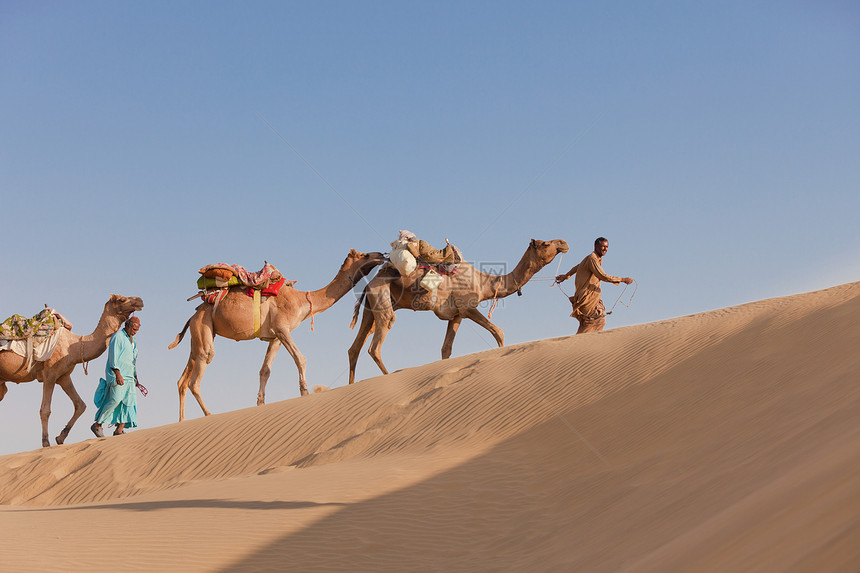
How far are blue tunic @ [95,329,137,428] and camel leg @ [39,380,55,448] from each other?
1.24m

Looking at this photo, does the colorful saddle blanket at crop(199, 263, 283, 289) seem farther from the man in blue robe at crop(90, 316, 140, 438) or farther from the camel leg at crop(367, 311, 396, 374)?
the camel leg at crop(367, 311, 396, 374)

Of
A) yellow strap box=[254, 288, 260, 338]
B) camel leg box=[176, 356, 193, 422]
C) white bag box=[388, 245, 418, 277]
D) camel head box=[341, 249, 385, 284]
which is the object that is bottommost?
camel leg box=[176, 356, 193, 422]

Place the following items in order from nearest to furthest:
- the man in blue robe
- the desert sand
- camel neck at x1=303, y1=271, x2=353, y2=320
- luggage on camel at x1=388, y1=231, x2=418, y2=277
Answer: the desert sand < the man in blue robe < luggage on camel at x1=388, y1=231, x2=418, y2=277 < camel neck at x1=303, y1=271, x2=353, y2=320

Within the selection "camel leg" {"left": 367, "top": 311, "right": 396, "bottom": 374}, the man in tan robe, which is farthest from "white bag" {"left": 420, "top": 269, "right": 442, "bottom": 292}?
the man in tan robe

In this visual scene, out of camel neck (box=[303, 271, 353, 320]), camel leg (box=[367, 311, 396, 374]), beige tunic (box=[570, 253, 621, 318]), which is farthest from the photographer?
camel neck (box=[303, 271, 353, 320])

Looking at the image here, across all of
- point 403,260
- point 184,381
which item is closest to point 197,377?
point 184,381

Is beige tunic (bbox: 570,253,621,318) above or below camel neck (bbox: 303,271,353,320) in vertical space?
below

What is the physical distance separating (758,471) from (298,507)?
14.9ft

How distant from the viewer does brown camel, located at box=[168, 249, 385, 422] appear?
14.6m

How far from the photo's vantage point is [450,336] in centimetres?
1550

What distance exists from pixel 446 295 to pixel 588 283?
8.62 ft

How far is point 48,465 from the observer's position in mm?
13375

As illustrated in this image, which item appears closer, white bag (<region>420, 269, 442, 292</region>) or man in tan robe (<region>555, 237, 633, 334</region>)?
man in tan robe (<region>555, 237, 633, 334</region>)

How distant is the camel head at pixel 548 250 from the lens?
51.4 ft
